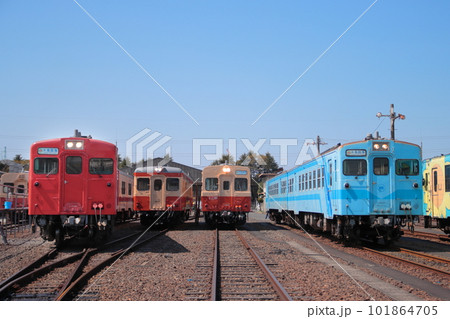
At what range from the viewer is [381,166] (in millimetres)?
14461

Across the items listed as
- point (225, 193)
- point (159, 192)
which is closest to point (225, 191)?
point (225, 193)

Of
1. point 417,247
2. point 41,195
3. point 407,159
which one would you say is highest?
point 407,159

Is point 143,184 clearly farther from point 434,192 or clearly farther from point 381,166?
point 434,192

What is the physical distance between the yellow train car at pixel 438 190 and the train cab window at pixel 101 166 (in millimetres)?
10873

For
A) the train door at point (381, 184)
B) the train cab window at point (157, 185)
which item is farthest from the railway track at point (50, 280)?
the train cab window at point (157, 185)

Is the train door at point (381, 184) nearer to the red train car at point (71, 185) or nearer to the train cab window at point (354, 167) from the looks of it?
the train cab window at point (354, 167)

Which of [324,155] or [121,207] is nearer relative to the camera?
[324,155]

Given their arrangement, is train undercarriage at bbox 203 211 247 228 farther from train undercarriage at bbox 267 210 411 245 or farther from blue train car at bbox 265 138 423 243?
blue train car at bbox 265 138 423 243

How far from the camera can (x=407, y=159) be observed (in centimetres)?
1448

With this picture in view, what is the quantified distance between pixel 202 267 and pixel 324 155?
7.61 meters

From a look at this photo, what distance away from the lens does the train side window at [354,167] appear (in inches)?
566
